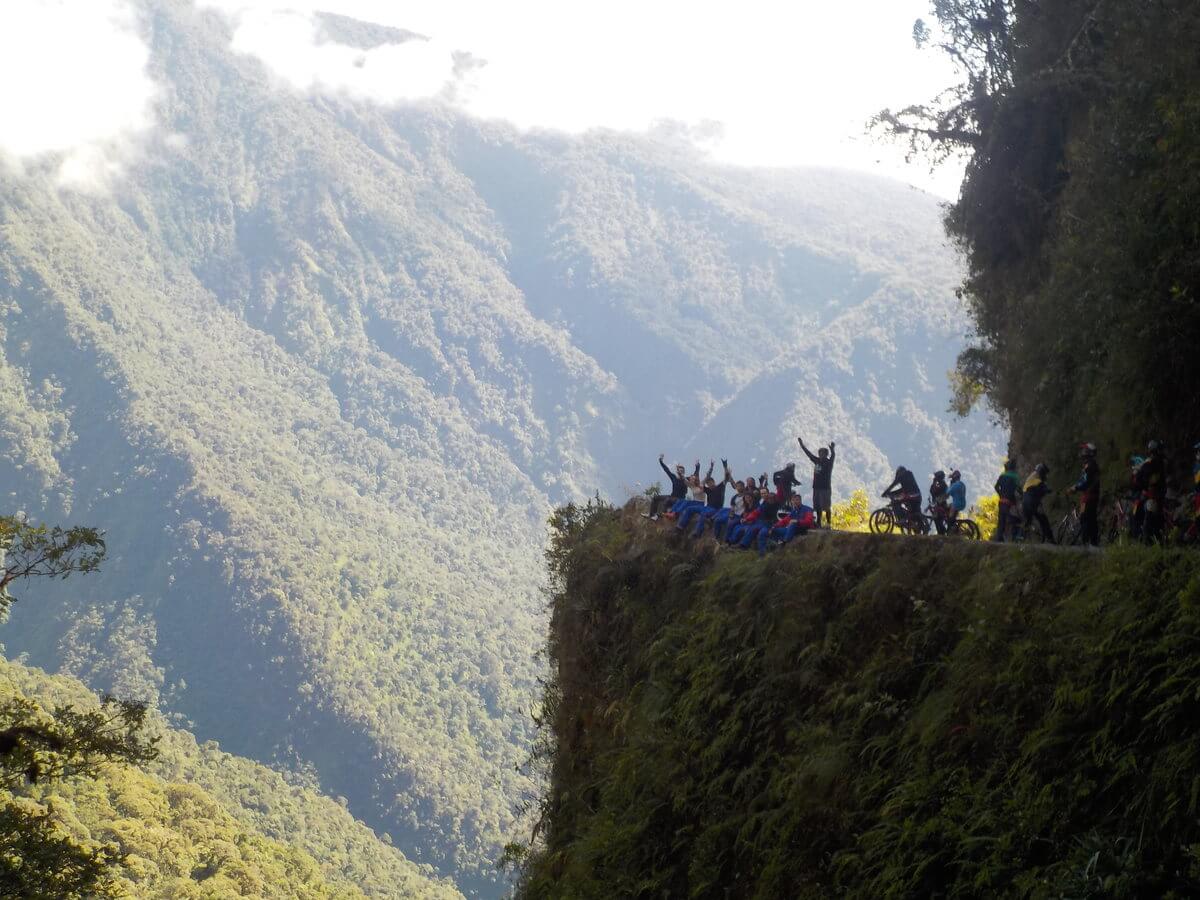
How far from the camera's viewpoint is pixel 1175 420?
47.9 ft

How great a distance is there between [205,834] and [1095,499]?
63.9 metres

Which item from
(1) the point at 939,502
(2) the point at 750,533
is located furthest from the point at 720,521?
(1) the point at 939,502

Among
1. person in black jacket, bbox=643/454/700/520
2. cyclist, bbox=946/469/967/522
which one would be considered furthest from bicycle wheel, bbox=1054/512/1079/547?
person in black jacket, bbox=643/454/700/520

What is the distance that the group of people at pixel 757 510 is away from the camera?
15.6 metres

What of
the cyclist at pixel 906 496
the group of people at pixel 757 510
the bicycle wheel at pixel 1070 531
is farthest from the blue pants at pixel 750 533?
the bicycle wheel at pixel 1070 531

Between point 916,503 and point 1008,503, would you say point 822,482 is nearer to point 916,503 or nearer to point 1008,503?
point 916,503

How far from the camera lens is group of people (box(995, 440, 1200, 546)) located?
11.4 m

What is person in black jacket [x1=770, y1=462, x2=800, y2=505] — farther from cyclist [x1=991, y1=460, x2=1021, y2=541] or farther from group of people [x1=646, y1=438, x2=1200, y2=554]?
cyclist [x1=991, y1=460, x2=1021, y2=541]

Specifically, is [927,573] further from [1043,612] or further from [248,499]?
[248,499]

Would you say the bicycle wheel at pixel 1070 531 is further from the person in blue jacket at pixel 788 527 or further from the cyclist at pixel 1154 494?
the person in blue jacket at pixel 788 527

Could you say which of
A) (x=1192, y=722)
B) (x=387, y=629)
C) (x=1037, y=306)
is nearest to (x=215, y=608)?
(x=387, y=629)

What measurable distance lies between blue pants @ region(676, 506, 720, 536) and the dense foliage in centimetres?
564

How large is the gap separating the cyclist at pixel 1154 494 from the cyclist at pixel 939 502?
5491 millimetres

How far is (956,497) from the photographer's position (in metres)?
16.8
